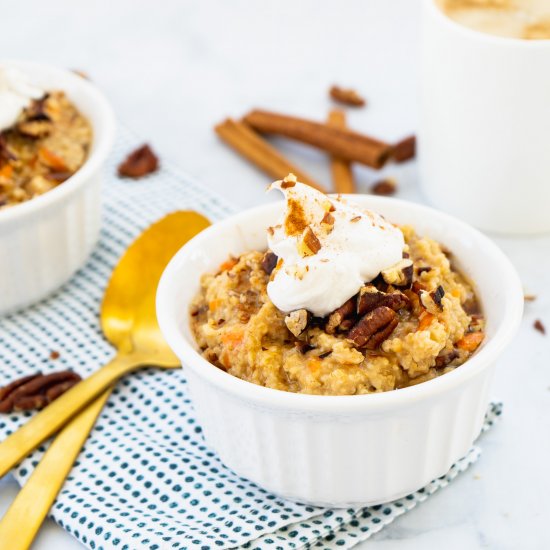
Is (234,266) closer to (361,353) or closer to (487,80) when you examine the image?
→ (361,353)

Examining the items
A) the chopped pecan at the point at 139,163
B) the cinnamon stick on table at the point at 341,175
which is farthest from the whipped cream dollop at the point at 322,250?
the chopped pecan at the point at 139,163

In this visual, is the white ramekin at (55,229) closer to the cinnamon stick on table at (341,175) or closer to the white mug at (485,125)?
the cinnamon stick on table at (341,175)

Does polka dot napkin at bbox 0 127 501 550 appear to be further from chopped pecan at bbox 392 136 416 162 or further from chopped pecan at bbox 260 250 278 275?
chopped pecan at bbox 392 136 416 162

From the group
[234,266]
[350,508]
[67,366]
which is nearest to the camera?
[350,508]

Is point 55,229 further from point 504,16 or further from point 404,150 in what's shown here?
point 504,16

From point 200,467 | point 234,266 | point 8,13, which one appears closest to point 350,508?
point 200,467

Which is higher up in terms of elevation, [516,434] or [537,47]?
[537,47]
